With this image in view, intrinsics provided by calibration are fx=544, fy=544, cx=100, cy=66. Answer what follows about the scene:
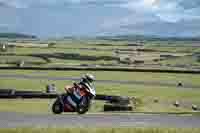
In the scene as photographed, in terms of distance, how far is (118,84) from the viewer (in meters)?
52.8

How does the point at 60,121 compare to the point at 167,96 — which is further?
the point at 167,96

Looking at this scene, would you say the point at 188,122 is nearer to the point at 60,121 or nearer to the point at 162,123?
the point at 162,123

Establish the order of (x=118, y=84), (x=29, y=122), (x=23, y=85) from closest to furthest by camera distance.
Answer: (x=29, y=122) → (x=23, y=85) → (x=118, y=84)

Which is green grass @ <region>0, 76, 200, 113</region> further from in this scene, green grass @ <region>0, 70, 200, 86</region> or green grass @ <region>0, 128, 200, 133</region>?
green grass @ <region>0, 128, 200, 133</region>

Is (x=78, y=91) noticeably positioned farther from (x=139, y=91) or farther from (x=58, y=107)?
(x=139, y=91)

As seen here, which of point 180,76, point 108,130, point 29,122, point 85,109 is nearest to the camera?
point 108,130

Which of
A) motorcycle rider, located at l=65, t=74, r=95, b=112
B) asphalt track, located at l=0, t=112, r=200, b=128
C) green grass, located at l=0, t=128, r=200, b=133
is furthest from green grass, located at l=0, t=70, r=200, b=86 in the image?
green grass, located at l=0, t=128, r=200, b=133

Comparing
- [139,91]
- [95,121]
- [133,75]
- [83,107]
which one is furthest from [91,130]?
[133,75]

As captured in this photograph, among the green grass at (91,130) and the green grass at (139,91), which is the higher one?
the green grass at (91,130)

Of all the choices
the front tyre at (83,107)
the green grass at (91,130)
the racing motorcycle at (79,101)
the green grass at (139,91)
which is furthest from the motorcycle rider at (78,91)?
the green grass at (139,91)

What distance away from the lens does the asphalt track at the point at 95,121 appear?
1421 cm

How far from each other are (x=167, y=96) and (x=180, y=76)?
17.5 metres

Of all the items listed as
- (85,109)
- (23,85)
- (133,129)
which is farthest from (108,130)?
(23,85)

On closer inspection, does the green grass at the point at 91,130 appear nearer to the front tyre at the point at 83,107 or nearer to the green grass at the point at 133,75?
the front tyre at the point at 83,107
